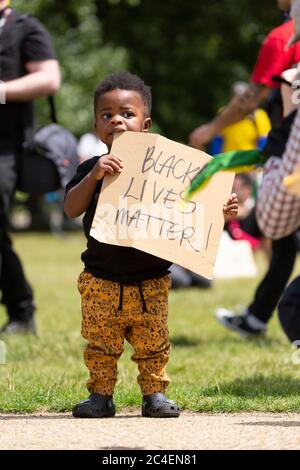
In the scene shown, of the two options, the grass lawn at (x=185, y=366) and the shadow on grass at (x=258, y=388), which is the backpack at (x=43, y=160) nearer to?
the grass lawn at (x=185, y=366)

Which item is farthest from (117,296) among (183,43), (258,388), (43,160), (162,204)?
(183,43)

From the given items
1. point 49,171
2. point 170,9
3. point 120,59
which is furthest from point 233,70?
point 49,171

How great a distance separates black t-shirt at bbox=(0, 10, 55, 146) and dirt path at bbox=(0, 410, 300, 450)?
2.34 meters

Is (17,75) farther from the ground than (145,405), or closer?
farther from the ground

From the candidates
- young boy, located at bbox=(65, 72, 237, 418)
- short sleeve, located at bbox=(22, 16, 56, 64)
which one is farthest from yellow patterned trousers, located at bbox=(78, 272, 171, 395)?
short sleeve, located at bbox=(22, 16, 56, 64)

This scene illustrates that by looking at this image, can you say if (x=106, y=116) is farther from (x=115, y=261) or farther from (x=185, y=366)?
(x=185, y=366)

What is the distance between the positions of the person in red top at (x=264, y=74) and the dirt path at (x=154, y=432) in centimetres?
203

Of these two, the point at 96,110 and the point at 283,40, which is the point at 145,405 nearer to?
the point at 96,110

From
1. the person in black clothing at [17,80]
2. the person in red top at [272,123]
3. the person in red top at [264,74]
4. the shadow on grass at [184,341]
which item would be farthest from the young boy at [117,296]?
the shadow on grass at [184,341]

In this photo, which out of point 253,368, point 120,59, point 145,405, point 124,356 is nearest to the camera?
point 145,405

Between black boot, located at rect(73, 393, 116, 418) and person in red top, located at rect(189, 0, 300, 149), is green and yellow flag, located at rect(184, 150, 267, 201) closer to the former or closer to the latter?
black boot, located at rect(73, 393, 116, 418)

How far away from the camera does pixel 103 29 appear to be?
86.2 feet

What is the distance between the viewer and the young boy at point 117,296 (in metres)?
4.33

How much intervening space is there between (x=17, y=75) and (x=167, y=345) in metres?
2.48
